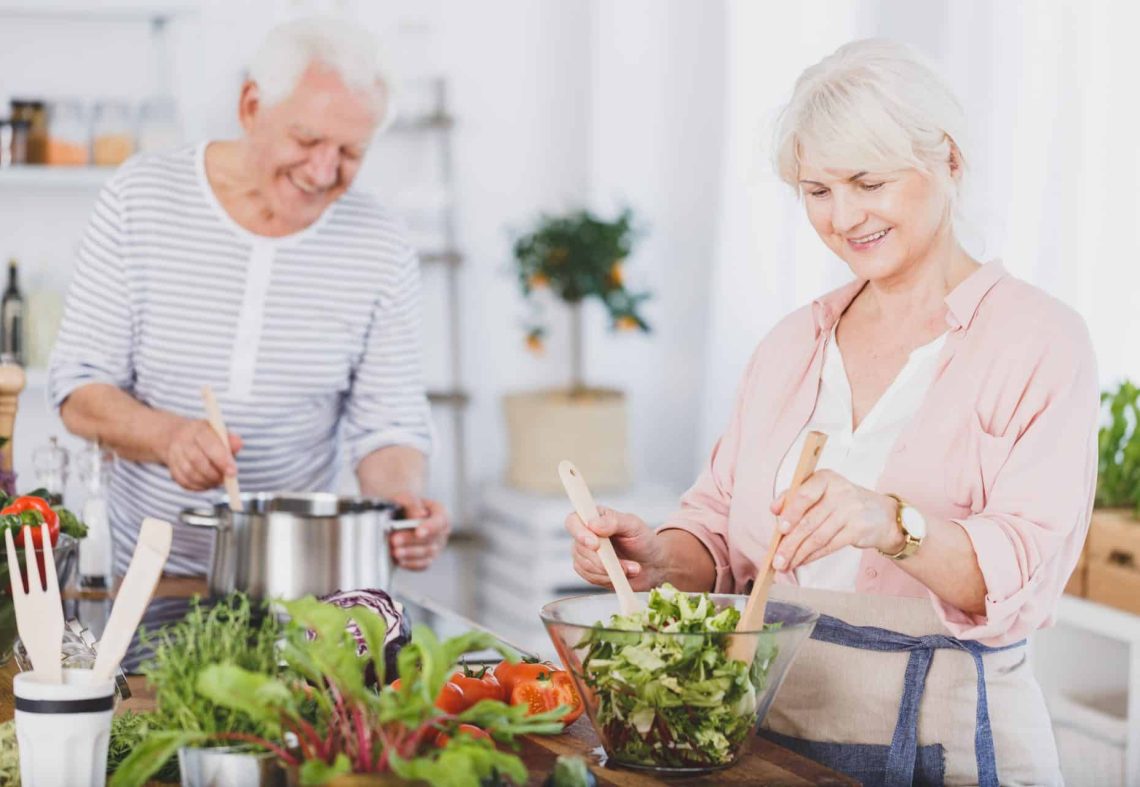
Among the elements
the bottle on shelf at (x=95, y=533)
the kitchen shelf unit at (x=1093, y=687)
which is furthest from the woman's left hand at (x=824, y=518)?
the kitchen shelf unit at (x=1093, y=687)

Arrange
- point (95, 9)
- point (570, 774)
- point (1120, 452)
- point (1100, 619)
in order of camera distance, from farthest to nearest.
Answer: point (95, 9), point (1120, 452), point (1100, 619), point (570, 774)

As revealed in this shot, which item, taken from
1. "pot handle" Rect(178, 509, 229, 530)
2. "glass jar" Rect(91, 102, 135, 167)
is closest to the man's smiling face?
"pot handle" Rect(178, 509, 229, 530)

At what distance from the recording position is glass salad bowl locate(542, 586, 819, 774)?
4.54 feet

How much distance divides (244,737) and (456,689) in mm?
338

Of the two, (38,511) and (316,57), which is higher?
(316,57)

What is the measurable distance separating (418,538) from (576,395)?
2091 mm

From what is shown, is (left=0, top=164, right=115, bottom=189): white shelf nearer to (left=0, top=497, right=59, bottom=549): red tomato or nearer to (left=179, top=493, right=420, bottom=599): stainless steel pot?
(left=179, top=493, right=420, bottom=599): stainless steel pot

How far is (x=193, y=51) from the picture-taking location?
4.29 meters

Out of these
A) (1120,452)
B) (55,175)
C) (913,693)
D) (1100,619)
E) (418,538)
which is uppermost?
(55,175)

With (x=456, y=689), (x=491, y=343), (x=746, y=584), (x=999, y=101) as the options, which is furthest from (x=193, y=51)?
(x=456, y=689)

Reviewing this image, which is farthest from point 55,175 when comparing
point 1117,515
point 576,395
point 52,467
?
point 1117,515

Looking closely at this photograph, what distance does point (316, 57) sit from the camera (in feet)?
8.13

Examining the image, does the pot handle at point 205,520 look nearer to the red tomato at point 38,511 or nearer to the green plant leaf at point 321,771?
the red tomato at point 38,511

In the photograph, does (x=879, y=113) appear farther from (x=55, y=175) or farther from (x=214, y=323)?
(x=55, y=175)
